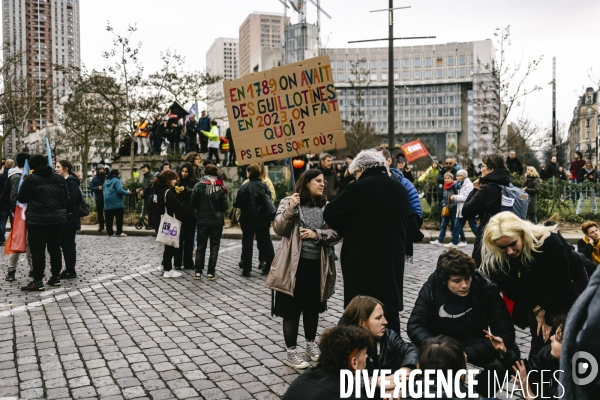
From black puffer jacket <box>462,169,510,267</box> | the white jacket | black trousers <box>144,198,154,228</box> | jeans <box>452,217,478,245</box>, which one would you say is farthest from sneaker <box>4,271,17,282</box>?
jeans <box>452,217,478,245</box>

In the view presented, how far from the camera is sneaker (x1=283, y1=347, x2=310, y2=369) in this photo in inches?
201

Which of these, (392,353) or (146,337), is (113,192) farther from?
(392,353)

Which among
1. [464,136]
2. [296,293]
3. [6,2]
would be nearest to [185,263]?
[296,293]

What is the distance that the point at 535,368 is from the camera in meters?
3.95

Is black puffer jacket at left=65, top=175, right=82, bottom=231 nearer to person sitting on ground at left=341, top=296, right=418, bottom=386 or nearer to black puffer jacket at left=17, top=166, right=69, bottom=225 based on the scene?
black puffer jacket at left=17, top=166, right=69, bottom=225

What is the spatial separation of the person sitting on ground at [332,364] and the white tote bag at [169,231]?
6300mm

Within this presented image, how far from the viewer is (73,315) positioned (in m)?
7.03

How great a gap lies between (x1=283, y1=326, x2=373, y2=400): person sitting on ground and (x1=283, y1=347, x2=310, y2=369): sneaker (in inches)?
78.5

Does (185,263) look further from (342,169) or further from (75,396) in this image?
(342,169)

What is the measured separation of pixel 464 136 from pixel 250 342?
140 metres

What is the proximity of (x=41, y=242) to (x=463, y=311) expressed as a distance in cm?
633

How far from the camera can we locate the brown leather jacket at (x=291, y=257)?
5.07 metres

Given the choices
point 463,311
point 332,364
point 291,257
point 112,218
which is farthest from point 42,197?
point 112,218

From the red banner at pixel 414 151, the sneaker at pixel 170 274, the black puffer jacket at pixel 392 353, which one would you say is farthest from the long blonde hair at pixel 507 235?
the red banner at pixel 414 151
